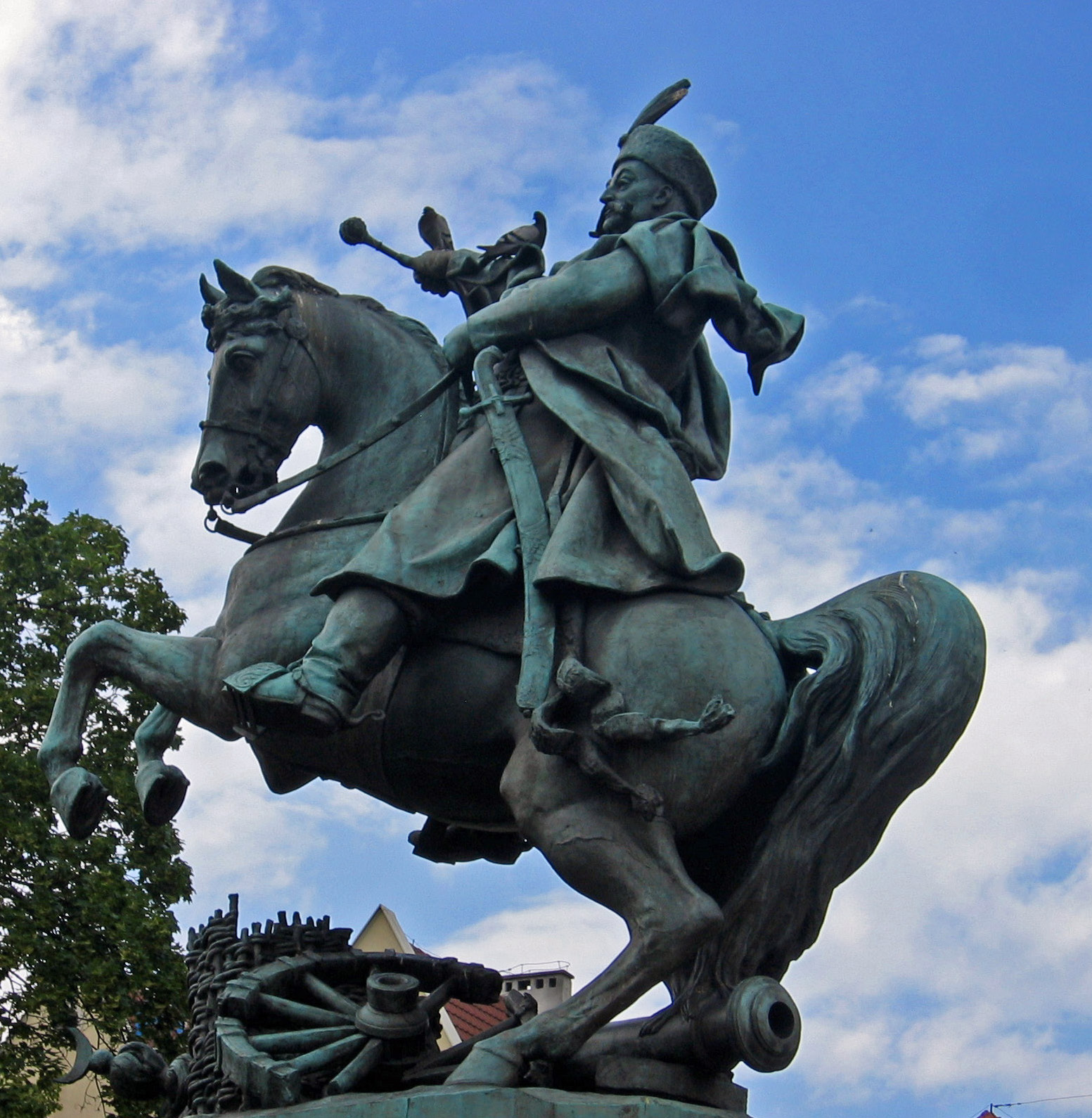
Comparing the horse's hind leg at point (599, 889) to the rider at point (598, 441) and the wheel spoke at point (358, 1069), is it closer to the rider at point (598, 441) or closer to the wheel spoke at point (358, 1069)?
the wheel spoke at point (358, 1069)

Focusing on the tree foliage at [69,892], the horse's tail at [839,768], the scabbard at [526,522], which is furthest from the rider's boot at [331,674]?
the tree foliage at [69,892]

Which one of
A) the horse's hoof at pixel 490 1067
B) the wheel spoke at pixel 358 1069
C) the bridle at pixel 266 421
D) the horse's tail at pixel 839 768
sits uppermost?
the bridle at pixel 266 421

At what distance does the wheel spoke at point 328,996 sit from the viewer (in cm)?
561

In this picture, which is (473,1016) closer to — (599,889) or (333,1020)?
(333,1020)

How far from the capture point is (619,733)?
5.03 m

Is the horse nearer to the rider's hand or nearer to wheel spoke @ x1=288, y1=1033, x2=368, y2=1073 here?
the rider's hand

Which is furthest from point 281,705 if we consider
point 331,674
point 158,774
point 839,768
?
point 839,768

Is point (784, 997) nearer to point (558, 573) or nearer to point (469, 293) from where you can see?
point (558, 573)

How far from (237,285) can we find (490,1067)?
10.0 ft

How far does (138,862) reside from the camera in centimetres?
1480

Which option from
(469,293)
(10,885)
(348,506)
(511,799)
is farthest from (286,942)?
(10,885)

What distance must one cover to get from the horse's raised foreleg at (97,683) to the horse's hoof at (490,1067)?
1.60m

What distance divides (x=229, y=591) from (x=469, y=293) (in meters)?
1.54

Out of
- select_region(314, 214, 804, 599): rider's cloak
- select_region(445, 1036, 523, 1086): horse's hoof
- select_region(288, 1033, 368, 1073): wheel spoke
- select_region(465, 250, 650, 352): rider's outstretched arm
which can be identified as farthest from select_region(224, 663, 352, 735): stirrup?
select_region(465, 250, 650, 352): rider's outstretched arm
